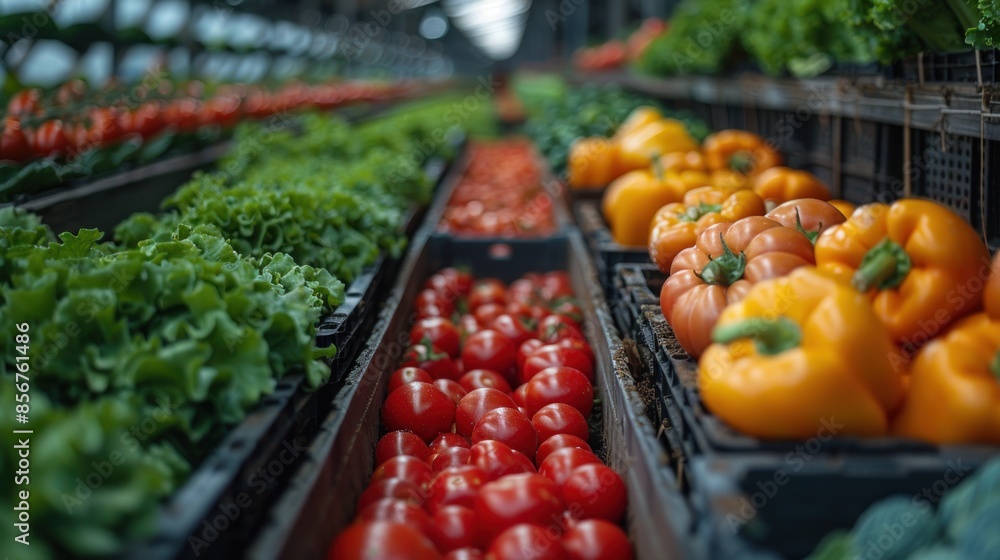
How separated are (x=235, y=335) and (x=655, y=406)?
3.99 feet

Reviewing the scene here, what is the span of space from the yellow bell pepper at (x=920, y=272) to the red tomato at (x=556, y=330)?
1644 mm

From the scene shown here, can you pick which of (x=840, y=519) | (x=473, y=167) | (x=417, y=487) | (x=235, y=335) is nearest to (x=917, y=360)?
(x=840, y=519)

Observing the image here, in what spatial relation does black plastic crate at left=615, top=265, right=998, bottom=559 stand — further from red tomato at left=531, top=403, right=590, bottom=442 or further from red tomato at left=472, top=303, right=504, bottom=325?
red tomato at left=472, top=303, right=504, bottom=325

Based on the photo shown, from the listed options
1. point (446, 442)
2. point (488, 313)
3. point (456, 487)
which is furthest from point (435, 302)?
point (456, 487)

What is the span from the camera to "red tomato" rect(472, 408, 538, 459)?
2428mm

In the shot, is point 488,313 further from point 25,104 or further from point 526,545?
point 25,104

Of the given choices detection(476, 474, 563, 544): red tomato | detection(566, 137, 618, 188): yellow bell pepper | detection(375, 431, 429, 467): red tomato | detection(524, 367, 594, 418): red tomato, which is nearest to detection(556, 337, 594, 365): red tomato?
detection(524, 367, 594, 418): red tomato

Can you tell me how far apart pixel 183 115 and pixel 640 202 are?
4147mm

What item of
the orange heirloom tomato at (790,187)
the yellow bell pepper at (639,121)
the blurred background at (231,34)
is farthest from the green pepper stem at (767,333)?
the blurred background at (231,34)

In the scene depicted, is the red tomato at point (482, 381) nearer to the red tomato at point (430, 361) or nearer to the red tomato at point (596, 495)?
the red tomato at point (430, 361)

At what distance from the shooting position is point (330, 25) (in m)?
20.3

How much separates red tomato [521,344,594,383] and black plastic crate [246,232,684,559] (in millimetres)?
66

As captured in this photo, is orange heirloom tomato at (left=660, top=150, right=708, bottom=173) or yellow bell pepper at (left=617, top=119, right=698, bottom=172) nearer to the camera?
orange heirloom tomato at (left=660, top=150, right=708, bottom=173)

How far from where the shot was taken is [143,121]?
5.56 meters
